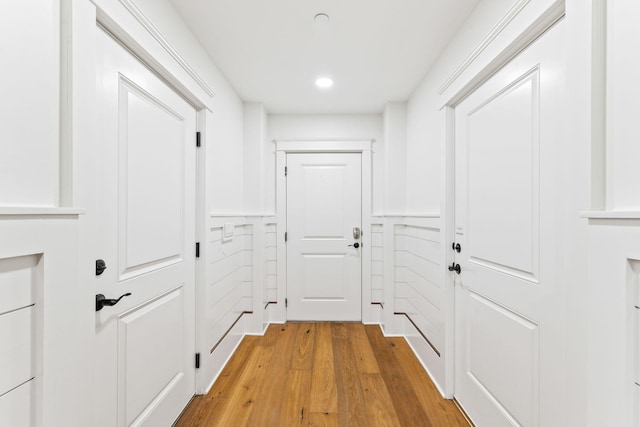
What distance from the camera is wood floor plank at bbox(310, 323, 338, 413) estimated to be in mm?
1823

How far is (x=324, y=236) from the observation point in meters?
3.24

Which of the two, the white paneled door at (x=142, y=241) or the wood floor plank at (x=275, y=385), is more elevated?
the white paneled door at (x=142, y=241)

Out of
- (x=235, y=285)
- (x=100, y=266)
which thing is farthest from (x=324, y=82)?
(x=100, y=266)

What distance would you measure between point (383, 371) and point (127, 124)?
2308 millimetres

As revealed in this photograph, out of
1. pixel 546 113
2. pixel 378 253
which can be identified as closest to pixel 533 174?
pixel 546 113

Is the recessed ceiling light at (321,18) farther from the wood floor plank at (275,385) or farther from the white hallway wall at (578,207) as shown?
the wood floor plank at (275,385)

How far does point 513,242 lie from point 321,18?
1571 millimetres

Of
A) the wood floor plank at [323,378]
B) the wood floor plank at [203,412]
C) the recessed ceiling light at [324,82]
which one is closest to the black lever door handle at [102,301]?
the wood floor plank at [203,412]

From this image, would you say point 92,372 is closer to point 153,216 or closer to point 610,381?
point 153,216

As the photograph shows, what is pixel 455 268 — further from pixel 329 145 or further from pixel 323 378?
pixel 329 145

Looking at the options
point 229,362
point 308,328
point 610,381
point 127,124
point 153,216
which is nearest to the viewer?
point 610,381

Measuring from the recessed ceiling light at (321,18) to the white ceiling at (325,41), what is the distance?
22 millimetres

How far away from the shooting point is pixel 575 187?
965 mm

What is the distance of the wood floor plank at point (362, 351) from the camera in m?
2.25
